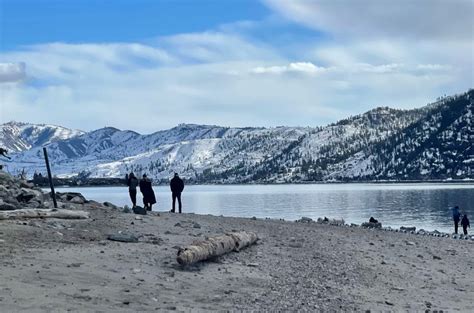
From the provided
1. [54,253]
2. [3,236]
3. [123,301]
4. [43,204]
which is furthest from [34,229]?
[123,301]

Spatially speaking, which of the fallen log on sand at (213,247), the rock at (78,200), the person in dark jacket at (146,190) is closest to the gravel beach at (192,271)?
Result: the fallen log on sand at (213,247)

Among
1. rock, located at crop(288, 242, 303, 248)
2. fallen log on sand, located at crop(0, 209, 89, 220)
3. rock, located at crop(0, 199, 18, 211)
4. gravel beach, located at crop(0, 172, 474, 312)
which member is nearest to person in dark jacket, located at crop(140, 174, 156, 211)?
gravel beach, located at crop(0, 172, 474, 312)

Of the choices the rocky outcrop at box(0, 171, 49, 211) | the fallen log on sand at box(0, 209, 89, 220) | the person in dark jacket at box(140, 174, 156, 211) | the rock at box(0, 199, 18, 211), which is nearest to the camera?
the fallen log on sand at box(0, 209, 89, 220)

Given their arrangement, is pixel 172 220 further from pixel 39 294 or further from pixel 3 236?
pixel 39 294

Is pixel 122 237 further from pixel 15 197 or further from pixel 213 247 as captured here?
pixel 15 197

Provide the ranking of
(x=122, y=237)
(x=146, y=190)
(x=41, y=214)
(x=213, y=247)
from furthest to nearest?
(x=146, y=190) < (x=41, y=214) < (x=122, y=237) < (x=213, y=247)

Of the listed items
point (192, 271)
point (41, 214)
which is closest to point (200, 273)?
point (192, 271)

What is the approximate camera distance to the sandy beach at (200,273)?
14.3m

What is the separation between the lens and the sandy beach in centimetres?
1430

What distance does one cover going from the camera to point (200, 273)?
17859 mm

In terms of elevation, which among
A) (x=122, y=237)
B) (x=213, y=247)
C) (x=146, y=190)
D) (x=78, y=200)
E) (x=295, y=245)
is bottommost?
(x=295, y=245)

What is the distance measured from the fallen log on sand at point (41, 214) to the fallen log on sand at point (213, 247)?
655 cm

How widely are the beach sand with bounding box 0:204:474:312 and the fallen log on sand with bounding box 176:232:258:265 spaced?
263mm

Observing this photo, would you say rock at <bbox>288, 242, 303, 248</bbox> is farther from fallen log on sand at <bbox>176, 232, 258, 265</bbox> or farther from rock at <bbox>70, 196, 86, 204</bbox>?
rock at <bbox>70, 196, 86, 204</bbox>
